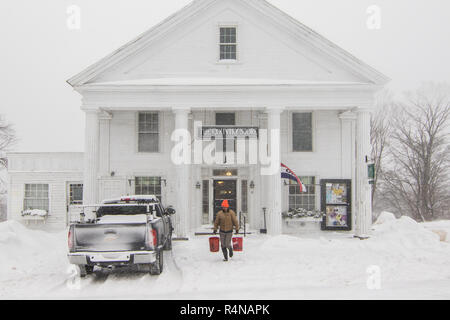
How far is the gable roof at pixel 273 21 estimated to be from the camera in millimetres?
17688

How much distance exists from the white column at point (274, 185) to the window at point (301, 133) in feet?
8.82

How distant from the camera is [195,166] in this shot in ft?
65.3

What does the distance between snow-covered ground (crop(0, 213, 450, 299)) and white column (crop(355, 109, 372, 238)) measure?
1.44m

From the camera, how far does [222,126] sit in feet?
57.1

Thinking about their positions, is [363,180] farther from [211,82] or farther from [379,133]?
[379,133]

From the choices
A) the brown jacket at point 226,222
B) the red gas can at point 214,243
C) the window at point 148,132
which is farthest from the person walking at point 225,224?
the window at point 148,132

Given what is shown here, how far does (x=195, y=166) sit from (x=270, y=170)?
3.85 meters

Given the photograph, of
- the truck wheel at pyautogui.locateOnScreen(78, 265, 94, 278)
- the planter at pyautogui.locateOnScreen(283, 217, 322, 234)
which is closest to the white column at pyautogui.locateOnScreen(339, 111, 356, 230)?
the planter at pyautogui.locateOnScreen(283, 217, 322, 234)

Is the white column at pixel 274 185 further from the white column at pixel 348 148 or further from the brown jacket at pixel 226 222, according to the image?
the brown jacket at pixel 226 222

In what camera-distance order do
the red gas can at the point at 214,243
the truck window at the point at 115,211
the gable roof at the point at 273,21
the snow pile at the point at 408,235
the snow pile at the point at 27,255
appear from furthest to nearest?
the gable roof at the point at 273,21, the snow pile at the point at 408,235, the red gas can at the point at 214,243, the truck window at the point at 115,211, the snow pile at the point at 27,255

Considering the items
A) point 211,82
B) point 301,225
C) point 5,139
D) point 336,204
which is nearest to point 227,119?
point 211,82

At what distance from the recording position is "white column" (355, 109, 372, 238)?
17.6 metres

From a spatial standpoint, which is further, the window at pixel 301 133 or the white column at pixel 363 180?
the window at pixel 301 133
